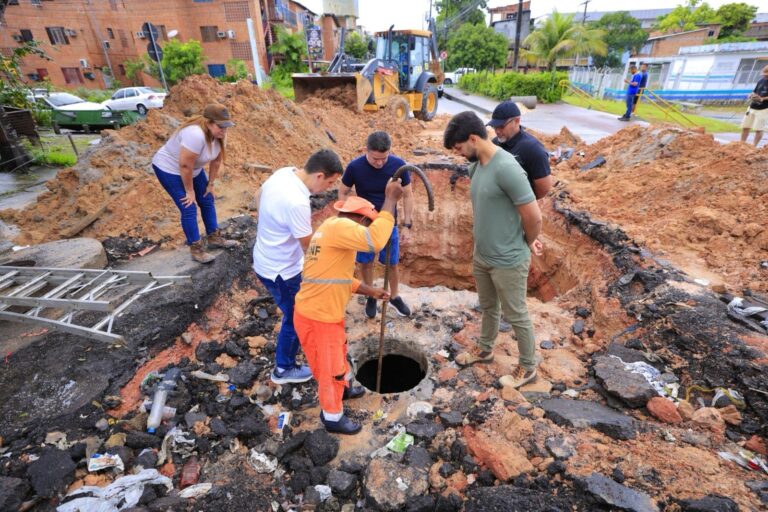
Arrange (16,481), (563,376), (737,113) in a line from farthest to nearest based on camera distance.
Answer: (737,113), (563,376), (16,481)

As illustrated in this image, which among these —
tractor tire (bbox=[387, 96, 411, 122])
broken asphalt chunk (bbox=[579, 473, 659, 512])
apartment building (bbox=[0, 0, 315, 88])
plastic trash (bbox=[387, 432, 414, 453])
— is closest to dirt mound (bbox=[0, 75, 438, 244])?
tractor tire (bbox=[387, 96, 411, 122])

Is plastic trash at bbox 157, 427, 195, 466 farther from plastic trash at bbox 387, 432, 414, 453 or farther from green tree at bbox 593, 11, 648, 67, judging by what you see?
green tree at bbox 593, 11, 648, 67

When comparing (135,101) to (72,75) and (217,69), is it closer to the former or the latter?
(217,69)

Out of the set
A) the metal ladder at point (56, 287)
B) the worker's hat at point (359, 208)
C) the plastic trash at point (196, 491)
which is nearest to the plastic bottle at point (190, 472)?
the plastic trash at point (196, 491)

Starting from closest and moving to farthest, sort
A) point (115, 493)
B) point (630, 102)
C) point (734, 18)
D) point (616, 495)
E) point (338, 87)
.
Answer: point (616, 495), point (115, 493), point (338, 87), point (630, 102), point (734, 18)

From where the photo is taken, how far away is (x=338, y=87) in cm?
1117

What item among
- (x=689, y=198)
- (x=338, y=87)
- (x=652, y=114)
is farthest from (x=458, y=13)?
(x=689, y=198)

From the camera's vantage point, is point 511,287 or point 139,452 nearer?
point 139,452

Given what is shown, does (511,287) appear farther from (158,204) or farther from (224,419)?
(158,204)

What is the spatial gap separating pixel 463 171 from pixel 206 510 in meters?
6.90

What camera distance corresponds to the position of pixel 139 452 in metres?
2.62

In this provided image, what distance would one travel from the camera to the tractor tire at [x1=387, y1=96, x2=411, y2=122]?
38.4ft

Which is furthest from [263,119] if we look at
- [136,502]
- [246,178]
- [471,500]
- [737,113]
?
[737,113]

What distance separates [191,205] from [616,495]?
13.9 ft
